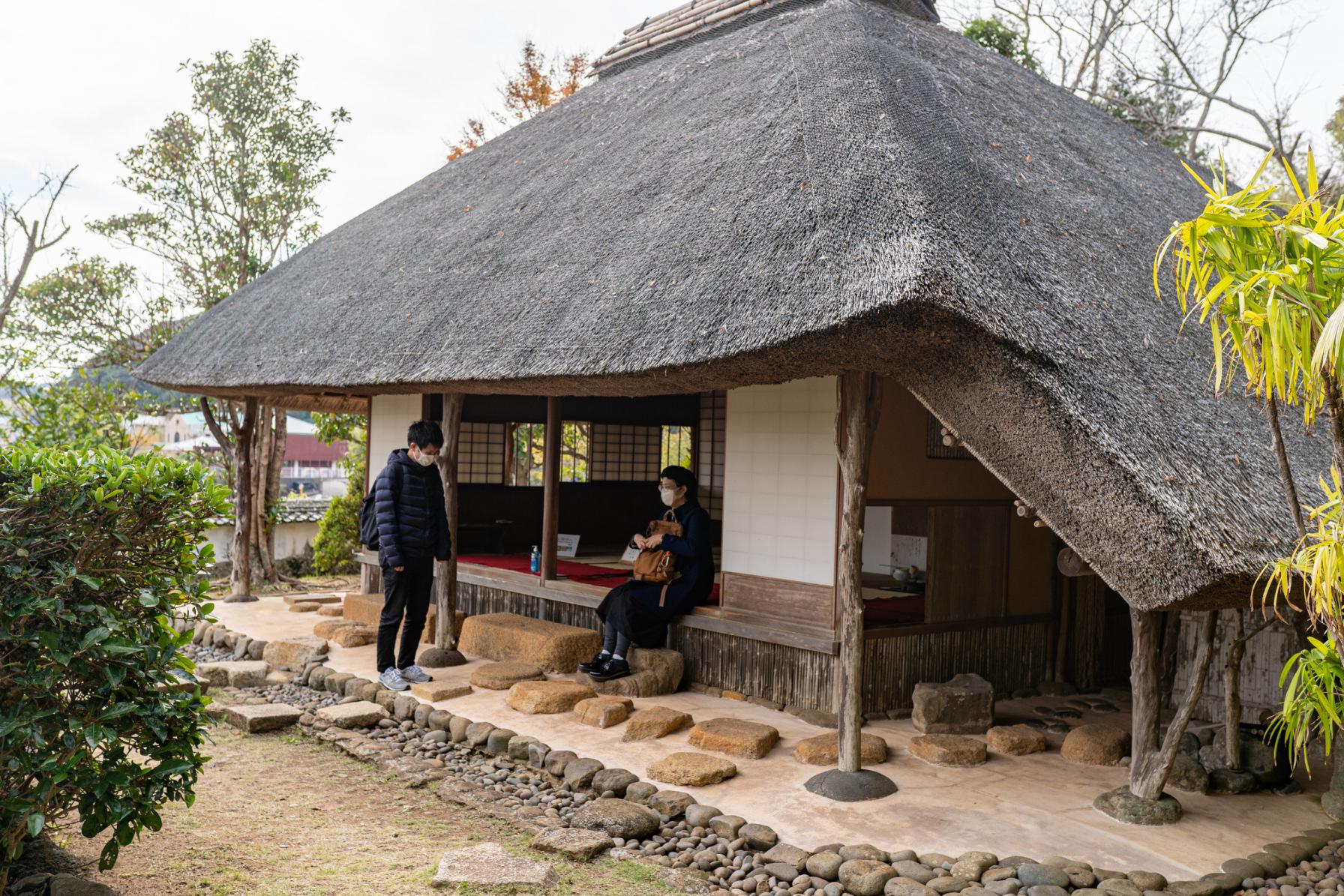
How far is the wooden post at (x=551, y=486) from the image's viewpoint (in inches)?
311

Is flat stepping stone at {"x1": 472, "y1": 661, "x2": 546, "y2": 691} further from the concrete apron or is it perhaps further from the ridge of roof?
the ridge of roof

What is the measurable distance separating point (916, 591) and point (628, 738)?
322 cm

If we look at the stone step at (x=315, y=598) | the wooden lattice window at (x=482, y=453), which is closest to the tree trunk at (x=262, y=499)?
the stone step at (x=315, y=598)

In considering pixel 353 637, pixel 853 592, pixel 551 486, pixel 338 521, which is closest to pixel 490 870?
pixel 853 592

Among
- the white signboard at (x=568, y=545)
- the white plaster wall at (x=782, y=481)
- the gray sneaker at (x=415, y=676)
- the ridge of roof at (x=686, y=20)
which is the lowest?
the gray sneaker at (x=415, y=676)

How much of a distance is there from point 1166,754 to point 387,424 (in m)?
7.44

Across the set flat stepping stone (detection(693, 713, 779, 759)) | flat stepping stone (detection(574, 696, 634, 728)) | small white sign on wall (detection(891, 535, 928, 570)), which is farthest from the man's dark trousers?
small white sign on wall (detection(891, 535, 928, 570))

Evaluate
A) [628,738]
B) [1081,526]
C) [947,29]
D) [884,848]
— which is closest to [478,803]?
[628,738]

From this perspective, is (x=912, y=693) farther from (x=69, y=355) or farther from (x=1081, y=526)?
(x=69, y=355)

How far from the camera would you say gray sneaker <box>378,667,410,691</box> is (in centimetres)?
679

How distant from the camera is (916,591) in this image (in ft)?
26.4

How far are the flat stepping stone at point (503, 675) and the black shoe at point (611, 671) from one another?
445mm

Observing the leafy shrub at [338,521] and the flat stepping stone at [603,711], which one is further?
the leafy shrub at [338,521]

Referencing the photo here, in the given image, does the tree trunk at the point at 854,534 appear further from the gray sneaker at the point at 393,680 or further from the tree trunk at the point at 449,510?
the tree trunk at the point at 449,510
